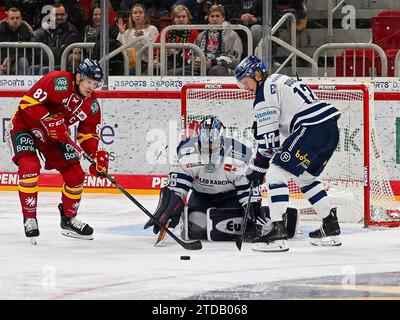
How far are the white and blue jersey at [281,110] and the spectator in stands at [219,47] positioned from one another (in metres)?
3.39

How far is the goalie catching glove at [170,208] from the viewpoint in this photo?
8820 millimetres

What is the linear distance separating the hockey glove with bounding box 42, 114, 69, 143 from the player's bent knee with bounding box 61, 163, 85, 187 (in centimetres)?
30

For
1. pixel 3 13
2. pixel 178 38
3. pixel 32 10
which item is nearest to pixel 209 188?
pixel 178 38

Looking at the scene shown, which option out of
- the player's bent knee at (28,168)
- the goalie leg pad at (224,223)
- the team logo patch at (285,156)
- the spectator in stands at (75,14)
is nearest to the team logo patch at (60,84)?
the player's bent knee at (28,168)

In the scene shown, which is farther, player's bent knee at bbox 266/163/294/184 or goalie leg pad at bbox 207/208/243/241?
goalie leg pad at bbox 207/208/243/241

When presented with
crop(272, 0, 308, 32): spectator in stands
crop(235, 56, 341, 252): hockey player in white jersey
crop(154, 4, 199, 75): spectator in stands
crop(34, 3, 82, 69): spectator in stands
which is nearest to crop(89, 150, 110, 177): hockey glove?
crop(235, 56, 341, 252): hockey player in white jersey

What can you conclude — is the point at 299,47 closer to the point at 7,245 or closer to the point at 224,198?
the point at 224,198

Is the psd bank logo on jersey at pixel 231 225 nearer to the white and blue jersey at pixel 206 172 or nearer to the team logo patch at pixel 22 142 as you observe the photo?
the white and blue jersey at pixel 206 172

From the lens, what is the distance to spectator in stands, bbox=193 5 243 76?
477 inches

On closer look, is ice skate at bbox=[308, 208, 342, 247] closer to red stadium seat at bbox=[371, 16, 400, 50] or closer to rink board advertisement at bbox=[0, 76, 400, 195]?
rink board advertisement at bbox=[0, 76, 400, 195]

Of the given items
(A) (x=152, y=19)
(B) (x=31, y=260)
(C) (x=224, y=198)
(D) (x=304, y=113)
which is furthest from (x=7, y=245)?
(A) (x=152, y=19)

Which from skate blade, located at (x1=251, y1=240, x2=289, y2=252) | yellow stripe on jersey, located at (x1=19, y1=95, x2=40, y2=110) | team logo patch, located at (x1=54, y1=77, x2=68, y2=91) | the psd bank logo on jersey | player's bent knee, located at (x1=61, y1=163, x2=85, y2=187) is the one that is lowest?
skate blade, located at (x1=251, y1=240, x2=289, y2=252)

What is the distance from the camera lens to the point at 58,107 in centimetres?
898

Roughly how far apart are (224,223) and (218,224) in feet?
0.13
